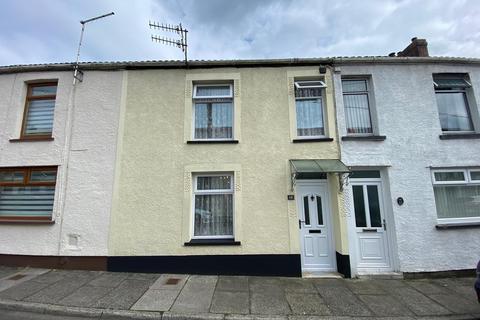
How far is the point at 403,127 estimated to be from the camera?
21.7 feet

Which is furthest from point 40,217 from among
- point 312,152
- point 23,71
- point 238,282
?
point 312,152

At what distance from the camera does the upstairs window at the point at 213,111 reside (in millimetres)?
6914

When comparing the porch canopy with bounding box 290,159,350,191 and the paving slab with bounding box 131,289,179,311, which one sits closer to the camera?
the paving slab with bounding box 131,289,179,311

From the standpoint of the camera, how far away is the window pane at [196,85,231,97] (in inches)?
279

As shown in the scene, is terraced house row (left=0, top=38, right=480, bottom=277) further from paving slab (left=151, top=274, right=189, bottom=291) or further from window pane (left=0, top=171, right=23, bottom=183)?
paving slab (left=151, top=274, right=189, bottom=291)

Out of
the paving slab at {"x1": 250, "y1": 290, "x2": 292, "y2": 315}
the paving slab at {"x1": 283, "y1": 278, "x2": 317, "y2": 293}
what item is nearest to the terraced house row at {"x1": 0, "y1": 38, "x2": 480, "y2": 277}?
the paving slab at {"x1": 283, "y1": 278, "x2": 317, "y2": 293}

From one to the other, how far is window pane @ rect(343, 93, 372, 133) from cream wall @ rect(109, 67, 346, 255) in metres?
0.56

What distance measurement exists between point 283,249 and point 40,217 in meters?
6.26

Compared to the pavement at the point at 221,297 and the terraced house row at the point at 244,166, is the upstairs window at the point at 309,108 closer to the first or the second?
the terraced house row at the point at 244,166

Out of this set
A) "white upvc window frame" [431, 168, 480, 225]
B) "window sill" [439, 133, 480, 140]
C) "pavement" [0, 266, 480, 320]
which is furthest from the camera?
"window sill" [439, 133, 480, 140]

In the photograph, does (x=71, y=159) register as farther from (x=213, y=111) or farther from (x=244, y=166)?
(x=244, y=166)

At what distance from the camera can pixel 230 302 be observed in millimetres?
4582

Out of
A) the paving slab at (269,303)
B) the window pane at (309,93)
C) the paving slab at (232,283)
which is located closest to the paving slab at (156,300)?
the paving slab at (232,283)

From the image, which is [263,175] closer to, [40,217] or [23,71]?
[40,217]
